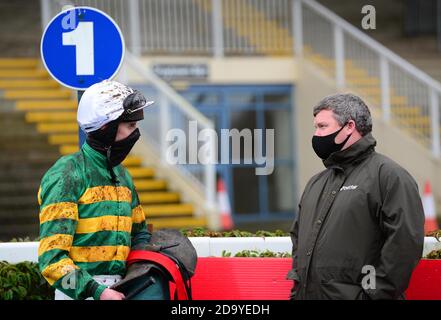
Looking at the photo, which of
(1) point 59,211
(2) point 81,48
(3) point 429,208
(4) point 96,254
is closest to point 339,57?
(3) point 429,208

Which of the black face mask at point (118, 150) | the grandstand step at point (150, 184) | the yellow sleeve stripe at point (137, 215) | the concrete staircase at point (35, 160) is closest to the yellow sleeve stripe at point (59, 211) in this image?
the black face mask at point (118, 150)

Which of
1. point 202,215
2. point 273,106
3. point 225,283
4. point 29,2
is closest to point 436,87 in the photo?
point 273,106

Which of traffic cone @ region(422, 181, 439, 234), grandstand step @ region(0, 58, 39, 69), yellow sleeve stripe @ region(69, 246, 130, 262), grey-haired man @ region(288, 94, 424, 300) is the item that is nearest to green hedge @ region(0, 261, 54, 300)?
yellow sleeve stripe @ region(69, 246, 130, 262)

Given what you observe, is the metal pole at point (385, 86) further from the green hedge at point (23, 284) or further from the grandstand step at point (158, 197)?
the green hedge at point (23, 284)

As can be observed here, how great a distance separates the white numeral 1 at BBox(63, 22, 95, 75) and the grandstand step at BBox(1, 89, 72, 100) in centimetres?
838

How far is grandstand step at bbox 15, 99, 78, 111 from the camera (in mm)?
13250

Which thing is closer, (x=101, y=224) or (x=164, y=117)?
(x=101, y=224)

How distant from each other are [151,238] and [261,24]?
12.4 m

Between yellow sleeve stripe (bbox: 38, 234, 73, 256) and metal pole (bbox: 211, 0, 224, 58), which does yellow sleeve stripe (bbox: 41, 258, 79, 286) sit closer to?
yellow sleeve stripe (bbox: 38, 234, 73, 256)

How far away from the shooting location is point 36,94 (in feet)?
44.6

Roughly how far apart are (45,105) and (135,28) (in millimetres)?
2481

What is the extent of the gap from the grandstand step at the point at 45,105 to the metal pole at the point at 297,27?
4.68 metres

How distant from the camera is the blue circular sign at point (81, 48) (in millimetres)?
5297

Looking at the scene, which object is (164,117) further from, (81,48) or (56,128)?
(81,48)
